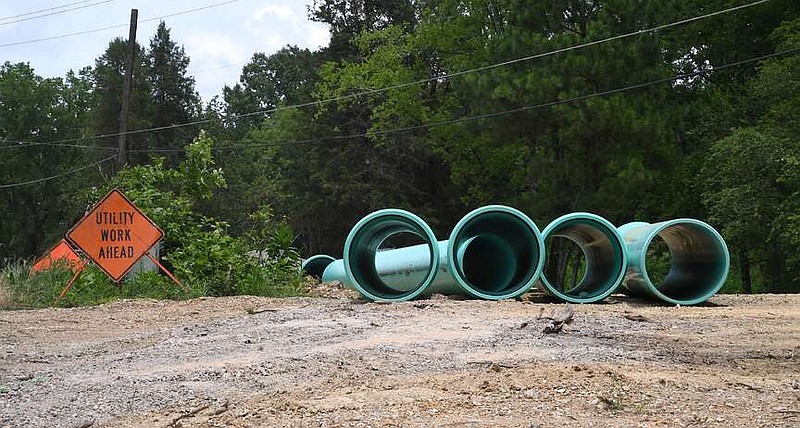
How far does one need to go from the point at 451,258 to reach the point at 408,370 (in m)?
6.40

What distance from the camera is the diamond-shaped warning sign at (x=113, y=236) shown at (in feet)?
52.8

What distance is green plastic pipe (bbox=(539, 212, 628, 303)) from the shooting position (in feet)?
47.0

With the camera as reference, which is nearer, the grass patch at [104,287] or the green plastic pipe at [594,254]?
the green plastic pipe at [594,254]

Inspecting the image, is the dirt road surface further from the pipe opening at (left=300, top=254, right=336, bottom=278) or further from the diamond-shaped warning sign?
the pipe opening at (left=300, top=254, right=336, bottom=278)

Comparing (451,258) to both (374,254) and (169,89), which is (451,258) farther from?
(169,89)

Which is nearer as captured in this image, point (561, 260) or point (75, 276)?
point (75, 276)

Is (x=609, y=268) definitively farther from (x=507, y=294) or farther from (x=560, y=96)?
(x=560, y=96)

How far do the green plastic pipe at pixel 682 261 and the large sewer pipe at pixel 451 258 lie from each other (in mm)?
1377

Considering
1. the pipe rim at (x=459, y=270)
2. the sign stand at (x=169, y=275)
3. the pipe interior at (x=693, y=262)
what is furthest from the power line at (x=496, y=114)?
the sign stand at (x=169, y=275)

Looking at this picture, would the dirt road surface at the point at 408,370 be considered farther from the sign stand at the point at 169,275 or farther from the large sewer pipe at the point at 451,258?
the sign stand at the point at 169,275

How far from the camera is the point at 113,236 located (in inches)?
639

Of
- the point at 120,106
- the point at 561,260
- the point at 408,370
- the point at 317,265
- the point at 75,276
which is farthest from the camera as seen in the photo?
the point at 120,106

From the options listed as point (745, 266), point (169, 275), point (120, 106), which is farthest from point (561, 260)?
point (120, 106)

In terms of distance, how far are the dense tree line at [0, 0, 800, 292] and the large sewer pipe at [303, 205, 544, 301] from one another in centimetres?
844
